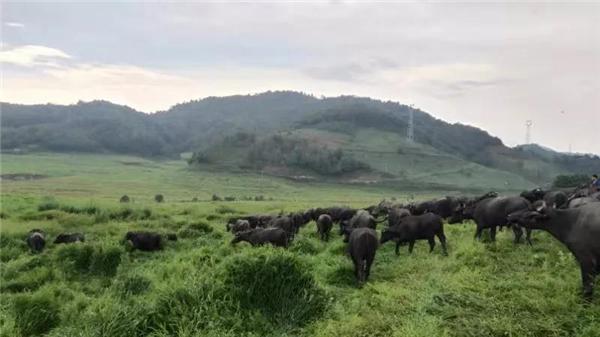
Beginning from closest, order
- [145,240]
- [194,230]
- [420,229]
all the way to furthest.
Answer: [420,229]
[145,240]
[194,230]

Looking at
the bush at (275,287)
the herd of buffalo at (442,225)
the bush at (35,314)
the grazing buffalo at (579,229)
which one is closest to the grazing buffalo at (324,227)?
the herd of buffalo at (442,225)

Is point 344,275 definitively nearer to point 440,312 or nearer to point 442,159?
point 440,312

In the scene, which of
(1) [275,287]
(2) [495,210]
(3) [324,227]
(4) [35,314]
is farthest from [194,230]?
(1) [275,287]

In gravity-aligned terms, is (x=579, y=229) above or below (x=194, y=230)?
above

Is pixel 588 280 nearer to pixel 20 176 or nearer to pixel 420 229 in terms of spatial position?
pixel 420 229

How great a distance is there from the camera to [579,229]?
1045 centimetres

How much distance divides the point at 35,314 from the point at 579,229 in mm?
11236

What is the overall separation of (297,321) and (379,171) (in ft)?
312

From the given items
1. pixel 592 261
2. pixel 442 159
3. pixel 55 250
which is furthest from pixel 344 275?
pixel 442 159

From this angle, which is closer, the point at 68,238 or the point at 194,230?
the point at 68,238

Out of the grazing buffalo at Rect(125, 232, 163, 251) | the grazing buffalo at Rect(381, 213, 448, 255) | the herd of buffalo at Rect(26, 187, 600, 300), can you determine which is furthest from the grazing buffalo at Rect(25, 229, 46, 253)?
the grazing buffalo at Rect(381, 213, 448, 255)

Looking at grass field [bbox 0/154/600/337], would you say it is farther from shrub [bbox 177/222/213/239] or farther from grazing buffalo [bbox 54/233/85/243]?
shrub [bbox 177/222/213/239]

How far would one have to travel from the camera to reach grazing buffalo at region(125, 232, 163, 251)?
20891 mm

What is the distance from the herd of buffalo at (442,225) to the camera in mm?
10375
